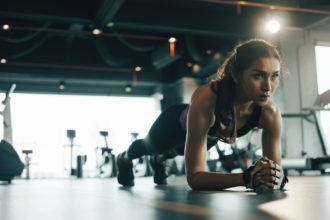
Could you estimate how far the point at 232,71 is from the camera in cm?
136

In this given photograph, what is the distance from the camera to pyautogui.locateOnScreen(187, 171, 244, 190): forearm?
1273 mm

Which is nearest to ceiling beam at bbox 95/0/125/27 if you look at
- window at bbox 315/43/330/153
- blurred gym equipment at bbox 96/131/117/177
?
blurred gym equipment at bbox 96/131/117/177

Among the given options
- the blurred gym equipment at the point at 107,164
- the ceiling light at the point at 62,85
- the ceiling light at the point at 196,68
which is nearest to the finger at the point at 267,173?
the blurred gym equipment at the point at 107,164

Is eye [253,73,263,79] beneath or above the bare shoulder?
above

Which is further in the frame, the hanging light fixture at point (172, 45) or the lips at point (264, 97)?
the hanging light fixture at point (172, 45)

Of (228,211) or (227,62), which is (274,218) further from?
(227,62)

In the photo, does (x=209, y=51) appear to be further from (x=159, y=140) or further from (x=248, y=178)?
(x=248, y=178)

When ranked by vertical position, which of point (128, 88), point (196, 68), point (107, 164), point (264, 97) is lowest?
point (107, 164)

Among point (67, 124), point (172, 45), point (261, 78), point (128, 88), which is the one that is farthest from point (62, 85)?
point (261, 78)

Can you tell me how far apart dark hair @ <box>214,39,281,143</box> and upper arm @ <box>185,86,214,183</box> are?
62mm

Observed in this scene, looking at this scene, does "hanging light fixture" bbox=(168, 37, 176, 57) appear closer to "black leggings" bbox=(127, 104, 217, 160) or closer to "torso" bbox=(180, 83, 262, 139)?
"black leggings" bbox=(127, 104, 217, 160)

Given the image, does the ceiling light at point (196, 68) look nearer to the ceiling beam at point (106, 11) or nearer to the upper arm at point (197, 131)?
the ceiling beam at point (106, 11)

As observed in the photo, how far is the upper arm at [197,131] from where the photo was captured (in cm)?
131

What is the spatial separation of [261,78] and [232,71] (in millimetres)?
114
